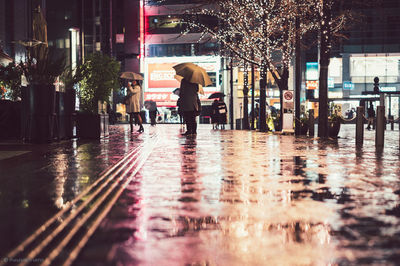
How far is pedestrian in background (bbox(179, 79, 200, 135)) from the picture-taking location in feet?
71.5

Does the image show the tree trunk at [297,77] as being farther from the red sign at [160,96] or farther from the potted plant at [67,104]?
the red sign at [160,96]

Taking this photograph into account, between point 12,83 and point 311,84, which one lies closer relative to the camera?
point 12,83

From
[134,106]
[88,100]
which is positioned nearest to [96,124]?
[88,100]

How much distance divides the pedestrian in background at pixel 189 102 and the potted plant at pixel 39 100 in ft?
21.5

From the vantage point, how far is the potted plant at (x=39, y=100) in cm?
1535

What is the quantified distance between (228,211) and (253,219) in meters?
0.47

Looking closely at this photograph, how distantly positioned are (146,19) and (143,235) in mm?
62118

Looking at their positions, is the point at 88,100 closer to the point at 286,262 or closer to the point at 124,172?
the point at 124,172

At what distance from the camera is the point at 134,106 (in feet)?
79.5

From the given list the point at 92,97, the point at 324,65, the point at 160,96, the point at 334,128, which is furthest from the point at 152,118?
the point at 92,97

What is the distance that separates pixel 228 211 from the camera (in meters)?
5.64

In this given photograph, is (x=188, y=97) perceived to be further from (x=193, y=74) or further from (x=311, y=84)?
(x=311, y=84)

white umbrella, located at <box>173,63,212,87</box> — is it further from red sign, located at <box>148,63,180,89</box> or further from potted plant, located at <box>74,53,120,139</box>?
red sign, located at <box>148,63,180,89</box>

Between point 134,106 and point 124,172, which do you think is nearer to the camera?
point 124,172
